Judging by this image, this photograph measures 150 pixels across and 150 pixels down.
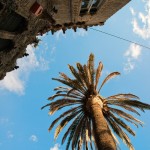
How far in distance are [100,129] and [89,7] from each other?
1107 cm

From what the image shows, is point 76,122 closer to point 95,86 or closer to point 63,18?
point 95,86

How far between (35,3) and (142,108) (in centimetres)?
1115

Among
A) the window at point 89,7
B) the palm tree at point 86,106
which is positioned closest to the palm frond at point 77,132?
the palm tree at point 86,106

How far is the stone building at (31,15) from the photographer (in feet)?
55.4

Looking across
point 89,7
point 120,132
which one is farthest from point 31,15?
point 120,132

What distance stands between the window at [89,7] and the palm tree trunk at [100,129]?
7.79 metres

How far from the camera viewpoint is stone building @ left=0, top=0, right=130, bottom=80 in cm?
1689

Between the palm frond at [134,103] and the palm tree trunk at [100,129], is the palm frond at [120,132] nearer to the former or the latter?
the palm frond at [134,103]

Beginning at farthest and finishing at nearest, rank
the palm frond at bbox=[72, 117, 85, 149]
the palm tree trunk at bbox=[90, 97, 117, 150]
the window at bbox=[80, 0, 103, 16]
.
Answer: the window at bbox=[80, 0, 103, 16], the palm frond at bbox=[72, 117, 85, 149], the palm tree trunk at bbox=[90, 97, 117, 150]

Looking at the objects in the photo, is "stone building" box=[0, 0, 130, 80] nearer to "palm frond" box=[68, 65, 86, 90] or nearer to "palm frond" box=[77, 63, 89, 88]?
"palm frond" box=[68, 65, 86, 90]

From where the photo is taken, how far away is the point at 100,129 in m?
18.2

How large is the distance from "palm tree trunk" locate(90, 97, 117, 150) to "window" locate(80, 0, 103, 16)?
779cm

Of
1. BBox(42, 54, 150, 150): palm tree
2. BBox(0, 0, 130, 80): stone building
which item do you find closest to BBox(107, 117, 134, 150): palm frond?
BBox(42, 54, 150, 150): palm tree

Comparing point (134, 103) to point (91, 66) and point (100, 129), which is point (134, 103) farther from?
point (100, 129)
